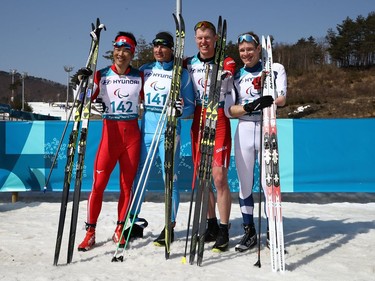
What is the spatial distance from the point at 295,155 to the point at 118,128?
4099 millimetres

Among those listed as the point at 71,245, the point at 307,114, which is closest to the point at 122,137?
the point at 71,245

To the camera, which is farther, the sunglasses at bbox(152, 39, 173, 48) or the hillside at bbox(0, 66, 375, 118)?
the hillside at bbox(0, 66, 375, 118)

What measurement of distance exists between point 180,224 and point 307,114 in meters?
35.0

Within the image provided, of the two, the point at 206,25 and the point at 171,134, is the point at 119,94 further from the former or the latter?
the point at 206,25

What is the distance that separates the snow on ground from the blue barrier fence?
133cm

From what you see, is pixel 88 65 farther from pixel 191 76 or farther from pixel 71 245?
pixel 71 245

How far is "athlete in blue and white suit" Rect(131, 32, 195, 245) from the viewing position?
4355mm

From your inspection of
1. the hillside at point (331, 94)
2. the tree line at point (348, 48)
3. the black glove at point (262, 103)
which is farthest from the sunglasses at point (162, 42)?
the tree line at point (348, 48)

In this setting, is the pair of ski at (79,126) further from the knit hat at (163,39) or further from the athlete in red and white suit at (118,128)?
the knit hat at (163,39)

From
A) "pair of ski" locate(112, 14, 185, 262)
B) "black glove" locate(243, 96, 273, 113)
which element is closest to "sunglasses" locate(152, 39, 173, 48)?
"pair of ski" locate(112, 14, 185, 262)

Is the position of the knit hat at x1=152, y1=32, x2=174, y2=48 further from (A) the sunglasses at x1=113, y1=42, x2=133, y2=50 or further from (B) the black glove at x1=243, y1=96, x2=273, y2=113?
(B) the black glove at x1=243, y1=96, x2=273, y2=113

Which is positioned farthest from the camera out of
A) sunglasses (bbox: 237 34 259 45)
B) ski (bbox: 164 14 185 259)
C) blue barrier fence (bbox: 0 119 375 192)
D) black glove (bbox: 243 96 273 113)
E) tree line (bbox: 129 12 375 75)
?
tree line (bbox: 129 12 375 75)

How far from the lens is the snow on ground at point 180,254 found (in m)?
3.48

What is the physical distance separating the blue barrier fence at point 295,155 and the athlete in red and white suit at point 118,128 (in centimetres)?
313
